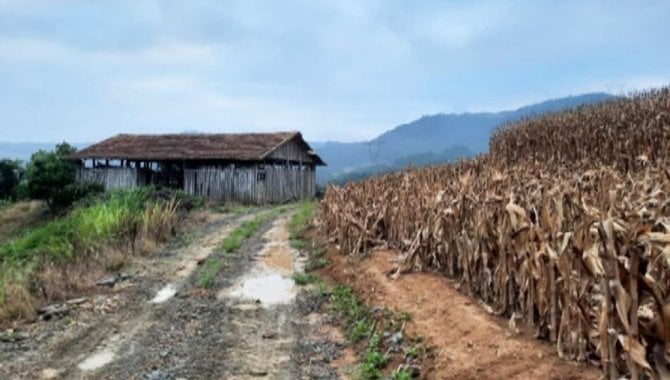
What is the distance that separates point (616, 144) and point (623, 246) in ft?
39.1

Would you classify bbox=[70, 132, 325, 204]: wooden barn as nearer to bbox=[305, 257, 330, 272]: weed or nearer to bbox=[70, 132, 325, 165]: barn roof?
bbox=[70, 132, 325, 165]: barn roof

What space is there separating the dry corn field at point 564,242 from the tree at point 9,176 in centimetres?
3467

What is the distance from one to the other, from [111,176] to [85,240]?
847 inches

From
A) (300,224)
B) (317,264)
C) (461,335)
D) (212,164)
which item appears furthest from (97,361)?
(212,164)

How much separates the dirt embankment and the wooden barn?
2250 centimetres

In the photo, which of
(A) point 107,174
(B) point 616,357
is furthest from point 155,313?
(A) point 107,174

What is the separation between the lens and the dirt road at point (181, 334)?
6.89m

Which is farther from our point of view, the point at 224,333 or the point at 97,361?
the point at 224,333

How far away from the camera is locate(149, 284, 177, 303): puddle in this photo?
33.9ft

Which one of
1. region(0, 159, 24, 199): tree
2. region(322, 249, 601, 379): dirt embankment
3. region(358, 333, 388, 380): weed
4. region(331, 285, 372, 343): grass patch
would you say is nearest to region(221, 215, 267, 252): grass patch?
region(331, 285, 372, 343): grass patch

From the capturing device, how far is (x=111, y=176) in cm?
3425

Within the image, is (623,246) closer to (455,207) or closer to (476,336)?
(476,336)

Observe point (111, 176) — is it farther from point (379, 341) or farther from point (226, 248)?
point (379, 341)

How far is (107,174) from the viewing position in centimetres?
3431
